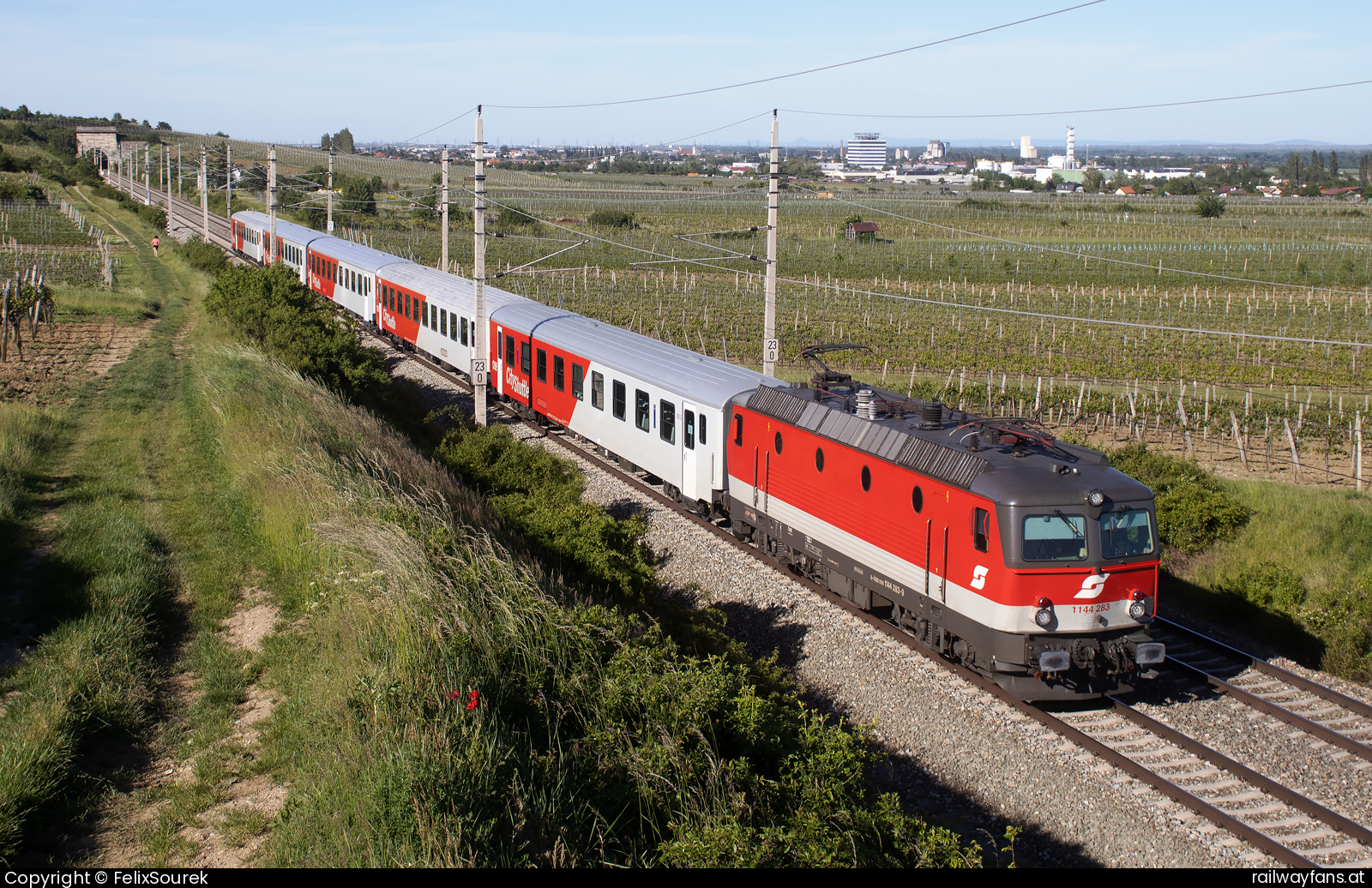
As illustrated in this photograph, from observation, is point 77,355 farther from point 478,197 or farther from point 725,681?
point 725,681

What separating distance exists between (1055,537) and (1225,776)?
2780 mm

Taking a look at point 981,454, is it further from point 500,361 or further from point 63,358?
point 63,358

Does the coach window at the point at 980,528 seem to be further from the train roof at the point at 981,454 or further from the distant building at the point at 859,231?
the distant building at the point at 859,231

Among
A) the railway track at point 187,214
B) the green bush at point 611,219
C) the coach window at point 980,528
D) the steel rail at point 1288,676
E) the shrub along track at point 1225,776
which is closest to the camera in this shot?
the shrub along track at point 1225,776

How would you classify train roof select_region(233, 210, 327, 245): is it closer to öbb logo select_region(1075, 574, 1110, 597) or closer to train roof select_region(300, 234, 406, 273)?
train roof select_region(300, 234, 406, 273)

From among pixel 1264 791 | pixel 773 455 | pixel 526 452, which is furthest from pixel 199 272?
pixel 1264 791

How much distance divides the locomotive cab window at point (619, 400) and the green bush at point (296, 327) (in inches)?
290

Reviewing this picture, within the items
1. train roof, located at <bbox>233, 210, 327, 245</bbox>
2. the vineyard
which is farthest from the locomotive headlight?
train roof, located at <bbox>233, 210, 327, 245</bbox>

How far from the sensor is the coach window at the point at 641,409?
769 inches

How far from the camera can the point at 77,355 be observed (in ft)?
103

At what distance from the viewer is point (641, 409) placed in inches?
776

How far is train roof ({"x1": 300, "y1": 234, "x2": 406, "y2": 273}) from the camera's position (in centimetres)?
3772

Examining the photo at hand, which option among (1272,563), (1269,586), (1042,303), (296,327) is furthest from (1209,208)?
(1269,586)

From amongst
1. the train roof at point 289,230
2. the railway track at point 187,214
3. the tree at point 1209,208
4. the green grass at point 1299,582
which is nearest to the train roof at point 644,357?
the green grass at point 1299,582
